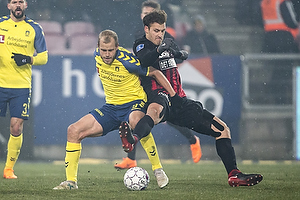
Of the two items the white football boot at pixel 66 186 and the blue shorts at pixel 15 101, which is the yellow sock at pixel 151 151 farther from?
the blue shorts at pixel 15 101

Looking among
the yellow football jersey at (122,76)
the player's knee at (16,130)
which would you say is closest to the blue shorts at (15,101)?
the player's knee at (16,130)

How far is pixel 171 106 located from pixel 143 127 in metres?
0.58

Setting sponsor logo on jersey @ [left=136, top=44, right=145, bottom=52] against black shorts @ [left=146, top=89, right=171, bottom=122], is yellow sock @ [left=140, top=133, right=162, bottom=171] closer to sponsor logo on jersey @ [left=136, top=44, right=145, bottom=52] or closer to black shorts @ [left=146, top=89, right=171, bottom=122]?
black shorts @ [left=146, top=89, right=171, bottom=122]

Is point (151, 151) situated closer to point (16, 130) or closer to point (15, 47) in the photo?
point (16, 130)

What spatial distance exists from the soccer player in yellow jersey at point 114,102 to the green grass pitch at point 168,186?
31cm

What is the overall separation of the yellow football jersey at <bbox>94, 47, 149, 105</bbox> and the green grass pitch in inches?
35.6

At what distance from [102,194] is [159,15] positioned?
6.19 ft

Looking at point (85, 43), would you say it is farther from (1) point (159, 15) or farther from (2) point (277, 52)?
(1) point (159, 15)

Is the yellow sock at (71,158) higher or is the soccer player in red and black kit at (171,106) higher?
the soccer player in red and black kit at (171,106)

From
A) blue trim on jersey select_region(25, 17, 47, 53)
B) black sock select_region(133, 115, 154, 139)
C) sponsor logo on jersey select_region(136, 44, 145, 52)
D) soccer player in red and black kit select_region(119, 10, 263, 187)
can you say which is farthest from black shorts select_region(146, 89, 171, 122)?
blue trim on jersey select_region(25, 17, 47, 53)

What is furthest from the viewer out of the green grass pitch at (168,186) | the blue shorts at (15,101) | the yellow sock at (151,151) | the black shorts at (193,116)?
the blue shorts at (15,101)

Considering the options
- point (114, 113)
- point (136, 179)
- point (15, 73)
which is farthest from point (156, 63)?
point (15, 73)

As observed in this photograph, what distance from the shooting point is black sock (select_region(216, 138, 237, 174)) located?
5.83 metres

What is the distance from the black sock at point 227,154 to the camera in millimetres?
5827
